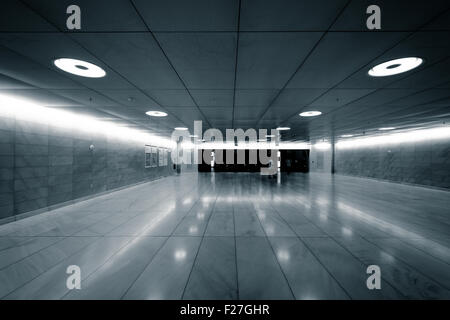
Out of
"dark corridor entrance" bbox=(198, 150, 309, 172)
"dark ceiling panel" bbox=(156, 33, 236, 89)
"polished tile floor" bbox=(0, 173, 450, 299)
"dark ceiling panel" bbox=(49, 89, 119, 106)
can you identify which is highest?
"dark ceiling panel" bbox=(156, 33, 236, 89)

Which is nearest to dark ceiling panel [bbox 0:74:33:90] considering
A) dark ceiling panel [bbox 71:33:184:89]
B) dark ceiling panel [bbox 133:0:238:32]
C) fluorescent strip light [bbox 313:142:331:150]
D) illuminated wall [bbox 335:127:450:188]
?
dark ceiling panel [bbox 71:33:184:89]

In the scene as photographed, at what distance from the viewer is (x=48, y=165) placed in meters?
5.97

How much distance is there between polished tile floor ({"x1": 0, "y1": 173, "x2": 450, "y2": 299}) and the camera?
2.29 metres

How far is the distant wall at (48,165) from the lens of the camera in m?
4.89

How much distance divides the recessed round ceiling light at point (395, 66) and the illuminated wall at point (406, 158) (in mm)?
11191

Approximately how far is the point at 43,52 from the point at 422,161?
17.7m

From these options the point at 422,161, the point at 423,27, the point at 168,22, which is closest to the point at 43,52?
the point at 168,22

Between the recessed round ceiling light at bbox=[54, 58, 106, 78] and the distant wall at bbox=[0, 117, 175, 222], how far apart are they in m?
3.47

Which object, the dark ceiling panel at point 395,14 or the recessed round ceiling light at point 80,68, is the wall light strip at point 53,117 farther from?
the dark ceiling panel at point 395,14

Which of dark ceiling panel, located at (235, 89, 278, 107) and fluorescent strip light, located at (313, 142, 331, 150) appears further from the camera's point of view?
fluorescent strip light, located at (313, 142, 331, 150)

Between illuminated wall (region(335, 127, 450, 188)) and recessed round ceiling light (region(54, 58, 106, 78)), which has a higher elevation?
recessed round ceiling light (region(54, 58, 106, 78))

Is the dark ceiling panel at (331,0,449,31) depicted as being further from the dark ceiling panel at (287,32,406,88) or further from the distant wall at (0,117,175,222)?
the distant wall at (0,117,175,222)

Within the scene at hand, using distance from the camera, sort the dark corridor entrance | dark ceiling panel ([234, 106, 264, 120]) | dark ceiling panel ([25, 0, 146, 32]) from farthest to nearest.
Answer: the dark corridor entrance, dark ceiling panel ([234, 106, 264, 120]), dark ceiling panel ([25, 0, 146, 32])

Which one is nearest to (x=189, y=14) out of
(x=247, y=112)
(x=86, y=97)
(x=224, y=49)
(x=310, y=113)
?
(x=224, y=49)
